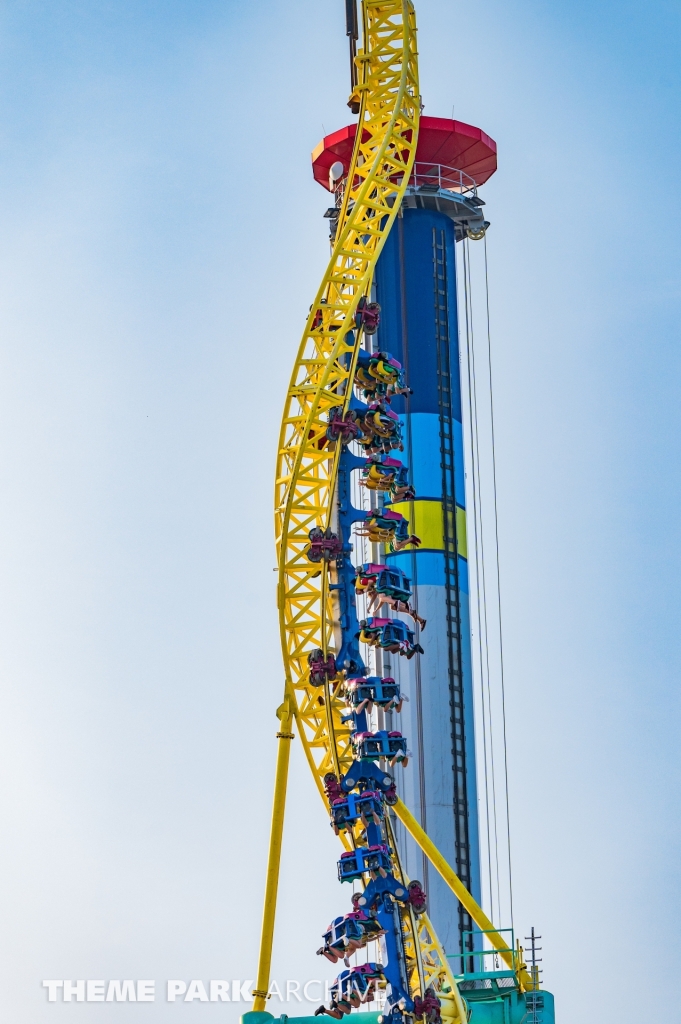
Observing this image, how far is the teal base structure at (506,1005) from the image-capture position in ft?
206

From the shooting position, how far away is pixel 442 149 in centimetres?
8575

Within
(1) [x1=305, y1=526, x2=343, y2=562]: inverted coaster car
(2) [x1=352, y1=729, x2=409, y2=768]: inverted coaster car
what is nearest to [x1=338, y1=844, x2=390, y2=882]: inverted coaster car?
(2) [x1=352, y1=729, x2=409, y2=768]: inverted coaster car

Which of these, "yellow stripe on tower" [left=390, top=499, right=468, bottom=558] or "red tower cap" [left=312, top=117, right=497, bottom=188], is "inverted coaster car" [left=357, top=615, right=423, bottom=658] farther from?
"red tower cap" [left=312, top=117, right=497, bottom=188]

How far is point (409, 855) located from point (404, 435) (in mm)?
17691

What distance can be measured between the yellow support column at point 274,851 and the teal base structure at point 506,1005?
7845 mm

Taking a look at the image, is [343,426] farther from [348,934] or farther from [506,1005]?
[506,1005]

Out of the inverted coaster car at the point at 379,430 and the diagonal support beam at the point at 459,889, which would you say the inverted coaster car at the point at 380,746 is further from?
the inverted coaster car at the point at 379,430

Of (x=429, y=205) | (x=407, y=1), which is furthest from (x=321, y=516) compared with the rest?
(x=429, y=205)

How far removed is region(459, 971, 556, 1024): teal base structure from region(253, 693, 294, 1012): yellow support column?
7845 mm

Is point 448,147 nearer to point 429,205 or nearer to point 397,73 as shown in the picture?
point 429,205

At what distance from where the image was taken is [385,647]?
2266 inches

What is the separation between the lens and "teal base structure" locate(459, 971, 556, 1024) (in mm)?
62688

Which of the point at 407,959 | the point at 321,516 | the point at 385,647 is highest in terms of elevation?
the point at 321,516

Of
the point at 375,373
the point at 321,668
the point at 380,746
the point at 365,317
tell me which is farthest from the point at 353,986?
the point at 365,317
